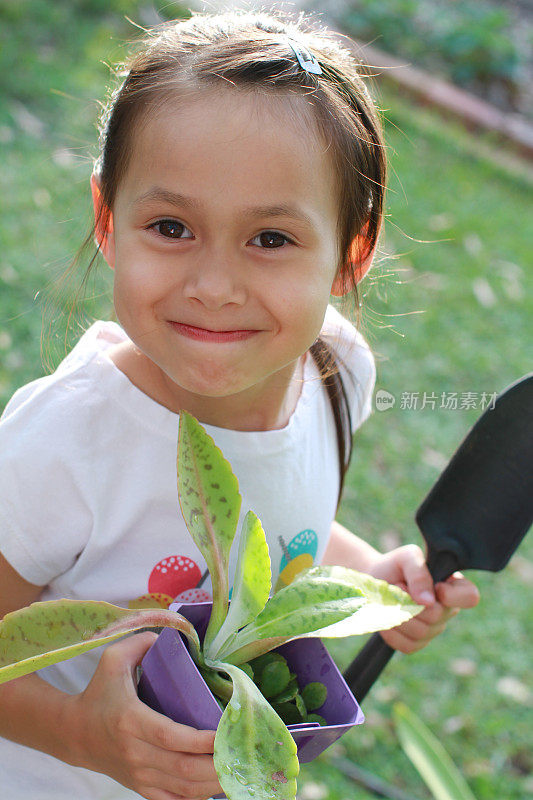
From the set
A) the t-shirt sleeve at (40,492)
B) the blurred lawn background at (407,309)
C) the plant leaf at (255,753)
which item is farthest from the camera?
the blurred lawn background at (407,309)

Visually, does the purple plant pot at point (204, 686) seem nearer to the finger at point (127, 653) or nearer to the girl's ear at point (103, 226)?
the finger at point (127, 653)

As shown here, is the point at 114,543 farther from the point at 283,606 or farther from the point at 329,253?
the point at 329,253

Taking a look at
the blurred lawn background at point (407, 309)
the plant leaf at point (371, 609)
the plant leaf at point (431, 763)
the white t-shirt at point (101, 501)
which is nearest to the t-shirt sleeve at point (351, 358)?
the blurred lawn background at point (407, 309)

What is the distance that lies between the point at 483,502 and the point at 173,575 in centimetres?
36

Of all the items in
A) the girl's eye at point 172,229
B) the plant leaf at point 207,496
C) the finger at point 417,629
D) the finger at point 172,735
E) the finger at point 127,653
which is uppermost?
A: the girl's eye at point 172,229

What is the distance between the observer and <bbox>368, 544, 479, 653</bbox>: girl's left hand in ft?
3.30

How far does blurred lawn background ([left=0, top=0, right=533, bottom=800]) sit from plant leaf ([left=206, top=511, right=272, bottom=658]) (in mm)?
471

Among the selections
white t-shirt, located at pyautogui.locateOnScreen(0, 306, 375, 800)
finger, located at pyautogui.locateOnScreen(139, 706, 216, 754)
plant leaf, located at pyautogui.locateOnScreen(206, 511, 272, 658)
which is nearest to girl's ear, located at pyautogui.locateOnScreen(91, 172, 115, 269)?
white t-shirt, located at pyautogui.locateOnScreen(0, 306, 375, 800)

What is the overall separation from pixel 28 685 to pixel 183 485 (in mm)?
304

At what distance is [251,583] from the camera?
0.71 meters

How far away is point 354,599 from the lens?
0.70 m

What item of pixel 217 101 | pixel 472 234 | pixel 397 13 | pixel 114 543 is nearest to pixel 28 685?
pixel 114 543

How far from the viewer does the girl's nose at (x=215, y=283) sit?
0.76 meters

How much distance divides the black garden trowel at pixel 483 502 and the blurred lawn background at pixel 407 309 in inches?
11.9
